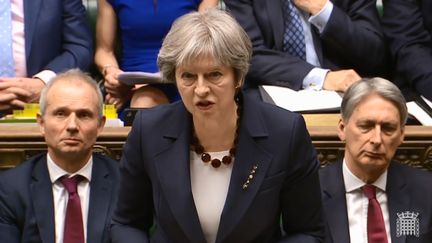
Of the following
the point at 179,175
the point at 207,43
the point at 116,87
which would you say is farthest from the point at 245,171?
the point at 116,87

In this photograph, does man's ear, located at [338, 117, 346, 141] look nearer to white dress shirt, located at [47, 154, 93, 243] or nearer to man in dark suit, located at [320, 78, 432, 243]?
man in dark suit, located at [320, 78, 432, 243]

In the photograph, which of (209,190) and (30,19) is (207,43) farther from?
(30,19)

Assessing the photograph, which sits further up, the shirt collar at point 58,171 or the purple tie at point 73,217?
the shirt collar at point 58,171

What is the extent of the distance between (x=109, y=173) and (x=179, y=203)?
531 millimetres

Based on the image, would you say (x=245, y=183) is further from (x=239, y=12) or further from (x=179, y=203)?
(x=239, y=12)

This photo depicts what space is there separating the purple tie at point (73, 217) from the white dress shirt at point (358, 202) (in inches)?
25.4

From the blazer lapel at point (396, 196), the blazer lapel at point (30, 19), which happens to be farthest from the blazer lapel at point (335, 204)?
the blazer lapel at point (30, 19)

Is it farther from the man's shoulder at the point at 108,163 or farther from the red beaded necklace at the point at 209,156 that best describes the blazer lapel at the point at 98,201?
the red beaded necklace at the point at 209,156

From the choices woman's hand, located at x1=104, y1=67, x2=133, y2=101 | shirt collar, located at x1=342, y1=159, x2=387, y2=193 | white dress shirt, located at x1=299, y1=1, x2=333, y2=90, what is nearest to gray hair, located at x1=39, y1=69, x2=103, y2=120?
woman's hand, located at x1=104, y1=67, x2=133, y2=101

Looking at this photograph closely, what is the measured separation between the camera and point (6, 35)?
252 cm

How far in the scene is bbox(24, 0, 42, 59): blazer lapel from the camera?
2529 millimetres

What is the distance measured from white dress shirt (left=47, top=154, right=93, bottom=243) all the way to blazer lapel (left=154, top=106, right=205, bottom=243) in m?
0.50

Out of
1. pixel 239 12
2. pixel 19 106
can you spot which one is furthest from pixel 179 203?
pixel 239 12

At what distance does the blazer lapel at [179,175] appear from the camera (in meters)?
1.50
